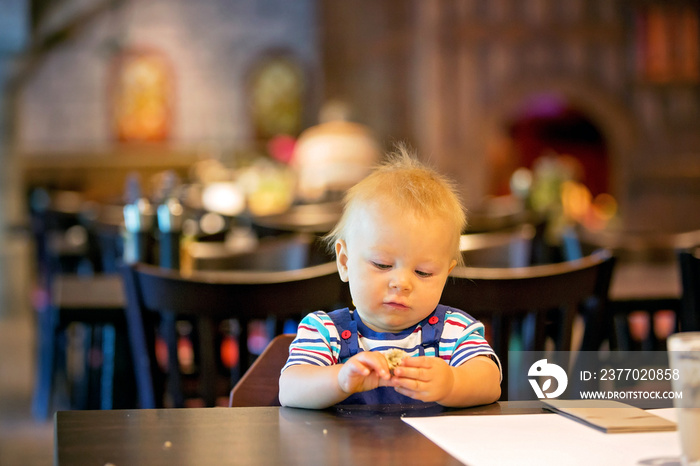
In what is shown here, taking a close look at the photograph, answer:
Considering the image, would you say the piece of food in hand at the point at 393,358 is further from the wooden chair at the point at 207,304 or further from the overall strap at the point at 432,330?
the wooden chair at the point at 207,304

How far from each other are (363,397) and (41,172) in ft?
36.7

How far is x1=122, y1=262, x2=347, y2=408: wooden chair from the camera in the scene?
150 centimetres

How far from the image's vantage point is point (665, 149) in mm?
8773

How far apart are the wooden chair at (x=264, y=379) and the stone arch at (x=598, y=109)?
25.8 feet

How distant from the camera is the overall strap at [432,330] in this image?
1.11m

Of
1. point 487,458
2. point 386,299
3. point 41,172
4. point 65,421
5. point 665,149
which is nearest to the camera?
point 487,458

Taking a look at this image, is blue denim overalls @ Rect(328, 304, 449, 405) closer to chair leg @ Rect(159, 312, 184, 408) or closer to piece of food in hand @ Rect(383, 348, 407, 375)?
piece of food in hand @ Rect(383, 348, 407, 375)

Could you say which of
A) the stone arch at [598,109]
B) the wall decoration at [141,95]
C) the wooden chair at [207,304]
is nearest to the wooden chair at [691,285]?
the wooden chair at [207,304]

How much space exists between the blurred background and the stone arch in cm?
2

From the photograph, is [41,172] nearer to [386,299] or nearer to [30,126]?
[30,126]

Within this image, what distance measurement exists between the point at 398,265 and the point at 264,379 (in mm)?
268

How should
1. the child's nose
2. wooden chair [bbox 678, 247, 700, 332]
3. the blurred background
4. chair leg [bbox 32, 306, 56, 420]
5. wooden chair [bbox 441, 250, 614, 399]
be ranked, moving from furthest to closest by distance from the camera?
the blurred background < chair leg [bbox 32, 306, 56, 420] < wooden chair [bbox 678, 247, 700, 332] < wooden chair [bbox 441, 250, 614, 399] < the child's nose

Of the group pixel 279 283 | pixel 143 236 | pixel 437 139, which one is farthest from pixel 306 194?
pixel 279 283

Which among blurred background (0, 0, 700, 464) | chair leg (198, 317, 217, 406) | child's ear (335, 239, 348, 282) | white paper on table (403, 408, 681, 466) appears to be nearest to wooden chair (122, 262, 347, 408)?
chair leg (198, 317, 217, 406)
